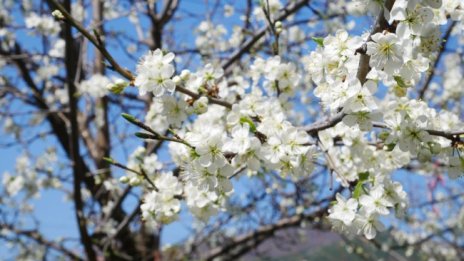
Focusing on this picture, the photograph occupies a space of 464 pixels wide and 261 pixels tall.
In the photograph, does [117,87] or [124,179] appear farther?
[124,179]

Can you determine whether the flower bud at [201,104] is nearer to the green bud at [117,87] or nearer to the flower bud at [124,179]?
the green bud at [117,87]

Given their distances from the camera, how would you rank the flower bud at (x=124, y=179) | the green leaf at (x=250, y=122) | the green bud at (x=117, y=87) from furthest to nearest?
1. the flower bud at (x=124, y=179)
2. the green bud at (x=117, y=87)
3. the green leaf at (x=250, y=122)

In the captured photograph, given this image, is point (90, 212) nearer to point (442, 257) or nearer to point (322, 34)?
point (322, 34)

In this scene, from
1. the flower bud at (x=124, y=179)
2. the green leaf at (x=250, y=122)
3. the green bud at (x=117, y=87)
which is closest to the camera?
the green leaf at (x=250, y=122)

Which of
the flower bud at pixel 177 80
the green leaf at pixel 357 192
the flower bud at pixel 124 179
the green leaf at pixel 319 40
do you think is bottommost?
the green leaf at pixel 357 192

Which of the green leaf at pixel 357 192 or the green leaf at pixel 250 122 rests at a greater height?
the green leaf at pixel 250 122

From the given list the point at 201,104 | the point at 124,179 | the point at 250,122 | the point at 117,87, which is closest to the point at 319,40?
the point at 250,122

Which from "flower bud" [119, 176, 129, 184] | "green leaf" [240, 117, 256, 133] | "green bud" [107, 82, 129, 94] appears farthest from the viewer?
"flower bud" [119, 176, 129, 184]

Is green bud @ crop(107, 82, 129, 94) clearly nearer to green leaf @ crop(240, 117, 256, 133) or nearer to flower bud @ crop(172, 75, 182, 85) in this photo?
flower bud @ crop(172, 75, 182, 85)

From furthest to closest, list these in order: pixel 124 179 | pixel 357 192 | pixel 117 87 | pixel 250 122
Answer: pixel 124 179
pixel 117 87
pixel 357 192
pixel 250 122

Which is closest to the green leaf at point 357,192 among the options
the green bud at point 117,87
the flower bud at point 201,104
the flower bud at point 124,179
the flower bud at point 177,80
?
the flower bud at point 201,104

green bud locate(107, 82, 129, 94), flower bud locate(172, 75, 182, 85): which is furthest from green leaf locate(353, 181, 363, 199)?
green bud locate(107, 82, 129, 94)

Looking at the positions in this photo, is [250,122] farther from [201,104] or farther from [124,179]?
[124,179]

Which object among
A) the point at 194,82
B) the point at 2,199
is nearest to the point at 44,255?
the point at 2,199
